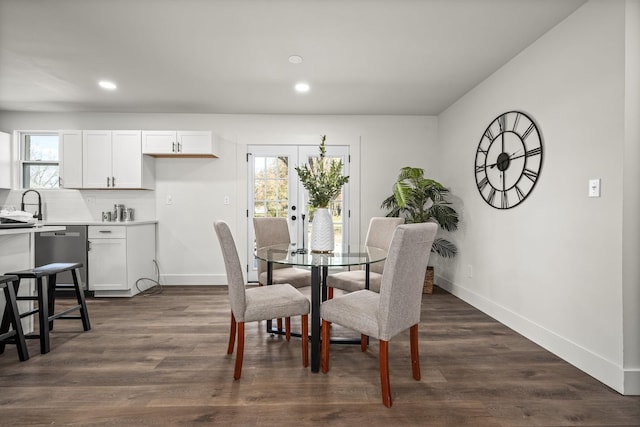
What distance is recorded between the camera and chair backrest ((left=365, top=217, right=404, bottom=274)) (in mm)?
2957

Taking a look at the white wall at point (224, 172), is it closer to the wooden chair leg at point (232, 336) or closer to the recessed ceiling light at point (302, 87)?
the recessed ceiling light at point (302, 87)

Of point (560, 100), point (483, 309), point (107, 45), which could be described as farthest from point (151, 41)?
point (483, 309)

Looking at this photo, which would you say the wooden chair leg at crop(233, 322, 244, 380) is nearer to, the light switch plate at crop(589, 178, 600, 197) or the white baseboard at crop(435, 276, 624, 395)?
the white baseboard at crop(435, 276, 624, 395)

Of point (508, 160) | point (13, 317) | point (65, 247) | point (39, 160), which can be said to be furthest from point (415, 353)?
point (39, 160)

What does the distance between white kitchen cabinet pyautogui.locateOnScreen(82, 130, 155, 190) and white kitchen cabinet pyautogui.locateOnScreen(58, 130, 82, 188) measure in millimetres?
61

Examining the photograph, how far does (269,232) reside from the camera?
10.3ft

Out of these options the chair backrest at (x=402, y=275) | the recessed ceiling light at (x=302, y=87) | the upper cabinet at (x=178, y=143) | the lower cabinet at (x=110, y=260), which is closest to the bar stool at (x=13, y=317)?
the lower cabinet at (x=110, y=260)

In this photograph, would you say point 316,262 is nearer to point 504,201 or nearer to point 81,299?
point 504,201

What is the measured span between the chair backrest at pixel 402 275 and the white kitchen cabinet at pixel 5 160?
5201 mm

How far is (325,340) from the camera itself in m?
2.00

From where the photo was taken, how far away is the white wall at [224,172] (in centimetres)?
440

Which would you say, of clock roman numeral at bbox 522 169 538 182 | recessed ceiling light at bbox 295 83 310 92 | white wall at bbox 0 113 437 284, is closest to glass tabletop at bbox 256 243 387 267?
clock roman numeral at bbox 522 169 538 182

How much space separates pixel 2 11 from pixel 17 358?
244cm

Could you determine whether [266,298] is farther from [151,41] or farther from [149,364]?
[151,41]
